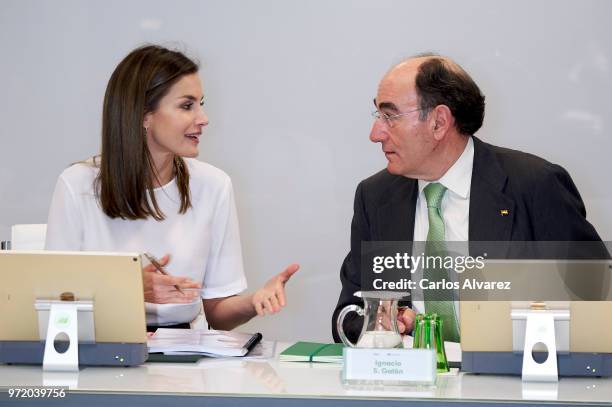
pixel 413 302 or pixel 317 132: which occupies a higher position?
pixel 317 132

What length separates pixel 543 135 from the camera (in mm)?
4301

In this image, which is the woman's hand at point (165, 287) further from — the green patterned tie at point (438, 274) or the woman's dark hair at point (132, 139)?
the green patterned tie at point (438, 274)

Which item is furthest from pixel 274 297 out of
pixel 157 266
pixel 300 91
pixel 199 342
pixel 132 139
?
pixel 300 91

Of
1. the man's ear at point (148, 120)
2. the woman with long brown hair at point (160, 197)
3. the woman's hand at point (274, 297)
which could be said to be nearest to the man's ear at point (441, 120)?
the woman with long brown hair at point (160, 197)

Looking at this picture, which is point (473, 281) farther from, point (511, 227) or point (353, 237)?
point (353, 237)

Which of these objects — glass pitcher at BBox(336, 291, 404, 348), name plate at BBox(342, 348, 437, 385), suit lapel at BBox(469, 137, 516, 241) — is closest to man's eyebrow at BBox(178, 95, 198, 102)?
suit lapel at BBox(469, 137, 516, 241)

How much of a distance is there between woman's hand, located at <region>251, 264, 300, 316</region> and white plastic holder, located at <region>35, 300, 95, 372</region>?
58 cm

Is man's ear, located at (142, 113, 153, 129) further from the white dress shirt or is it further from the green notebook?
the green notebook

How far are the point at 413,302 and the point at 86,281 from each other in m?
1.22

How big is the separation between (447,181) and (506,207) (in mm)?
219

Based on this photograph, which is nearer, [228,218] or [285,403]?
[285,403]

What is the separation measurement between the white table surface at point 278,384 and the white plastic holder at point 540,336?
0.12 ft

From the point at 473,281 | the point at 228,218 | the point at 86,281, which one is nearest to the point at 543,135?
the point at 228,218

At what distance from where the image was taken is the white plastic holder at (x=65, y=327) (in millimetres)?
2094
